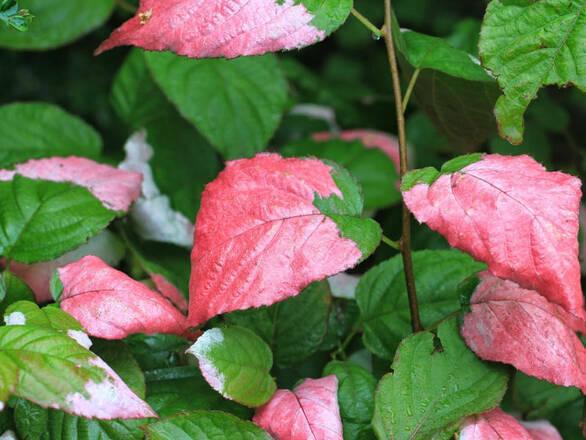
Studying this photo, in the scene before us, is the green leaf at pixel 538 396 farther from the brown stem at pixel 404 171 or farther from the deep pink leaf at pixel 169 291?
the deep pink leaf at pixel 169 291

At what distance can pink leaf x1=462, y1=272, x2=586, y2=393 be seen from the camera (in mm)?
612

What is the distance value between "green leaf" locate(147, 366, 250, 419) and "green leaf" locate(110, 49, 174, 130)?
608mm

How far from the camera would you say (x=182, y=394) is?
0.69 meters

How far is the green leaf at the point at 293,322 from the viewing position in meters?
0.75

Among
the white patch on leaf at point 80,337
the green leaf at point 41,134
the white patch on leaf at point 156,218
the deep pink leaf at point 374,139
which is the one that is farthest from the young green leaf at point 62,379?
the deep pink leaf at point 374,139

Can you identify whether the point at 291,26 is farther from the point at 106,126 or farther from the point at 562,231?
the point at 106,126

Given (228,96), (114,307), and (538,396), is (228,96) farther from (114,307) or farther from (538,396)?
(538,396)

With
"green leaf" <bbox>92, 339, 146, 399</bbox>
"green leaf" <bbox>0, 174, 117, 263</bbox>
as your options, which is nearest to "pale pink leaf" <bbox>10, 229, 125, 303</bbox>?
"green leaf" <bbox>0, 174, 117, 263</bbox>

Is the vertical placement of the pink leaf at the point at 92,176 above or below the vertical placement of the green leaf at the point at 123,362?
above

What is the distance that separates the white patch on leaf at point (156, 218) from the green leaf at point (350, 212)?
369 millimetres

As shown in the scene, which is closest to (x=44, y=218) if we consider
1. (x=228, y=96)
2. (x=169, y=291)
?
(x=169, y=291)

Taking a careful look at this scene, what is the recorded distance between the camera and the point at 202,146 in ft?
3.81

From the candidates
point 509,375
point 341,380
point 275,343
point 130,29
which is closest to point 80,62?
point 130,29

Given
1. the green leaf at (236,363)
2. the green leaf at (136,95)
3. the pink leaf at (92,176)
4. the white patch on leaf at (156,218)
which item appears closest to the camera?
the green leaf at (236,363)
